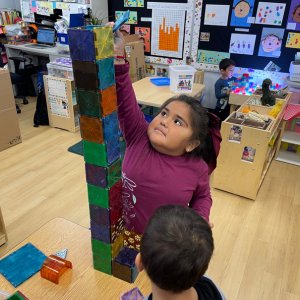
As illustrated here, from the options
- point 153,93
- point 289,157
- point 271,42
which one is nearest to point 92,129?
point 153,93

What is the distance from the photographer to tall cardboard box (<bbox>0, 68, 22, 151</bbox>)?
307 centimetres

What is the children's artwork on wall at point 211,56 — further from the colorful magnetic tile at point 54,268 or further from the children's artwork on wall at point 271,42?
the colorful magnetic tile at point 54,268

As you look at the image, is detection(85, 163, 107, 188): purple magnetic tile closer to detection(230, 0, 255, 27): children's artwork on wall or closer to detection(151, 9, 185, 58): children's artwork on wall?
detection(230, 0, 255, 27): children's artwork on wall

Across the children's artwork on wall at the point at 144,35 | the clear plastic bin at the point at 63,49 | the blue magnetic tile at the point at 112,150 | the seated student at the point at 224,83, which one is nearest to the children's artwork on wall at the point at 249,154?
the seated student at the point at 224,83

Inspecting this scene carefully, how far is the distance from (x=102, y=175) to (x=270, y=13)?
344 cm

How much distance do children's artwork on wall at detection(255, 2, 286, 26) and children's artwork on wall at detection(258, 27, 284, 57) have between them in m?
0.09

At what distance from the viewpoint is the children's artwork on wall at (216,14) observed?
3620 mm

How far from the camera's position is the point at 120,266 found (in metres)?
0.92

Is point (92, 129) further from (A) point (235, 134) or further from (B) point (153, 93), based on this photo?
(B) point (153, 93)

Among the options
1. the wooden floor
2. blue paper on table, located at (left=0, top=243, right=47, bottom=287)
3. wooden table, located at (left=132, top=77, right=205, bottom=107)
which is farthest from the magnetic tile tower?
wooden table, located at (left=132, top=77, right=205, bottom=107)

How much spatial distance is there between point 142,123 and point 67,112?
9.36ft

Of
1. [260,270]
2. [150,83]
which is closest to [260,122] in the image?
[260,270]

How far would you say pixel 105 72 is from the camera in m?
0.74

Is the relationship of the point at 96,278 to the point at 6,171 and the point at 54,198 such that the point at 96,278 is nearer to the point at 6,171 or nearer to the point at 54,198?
the point at 54,198
